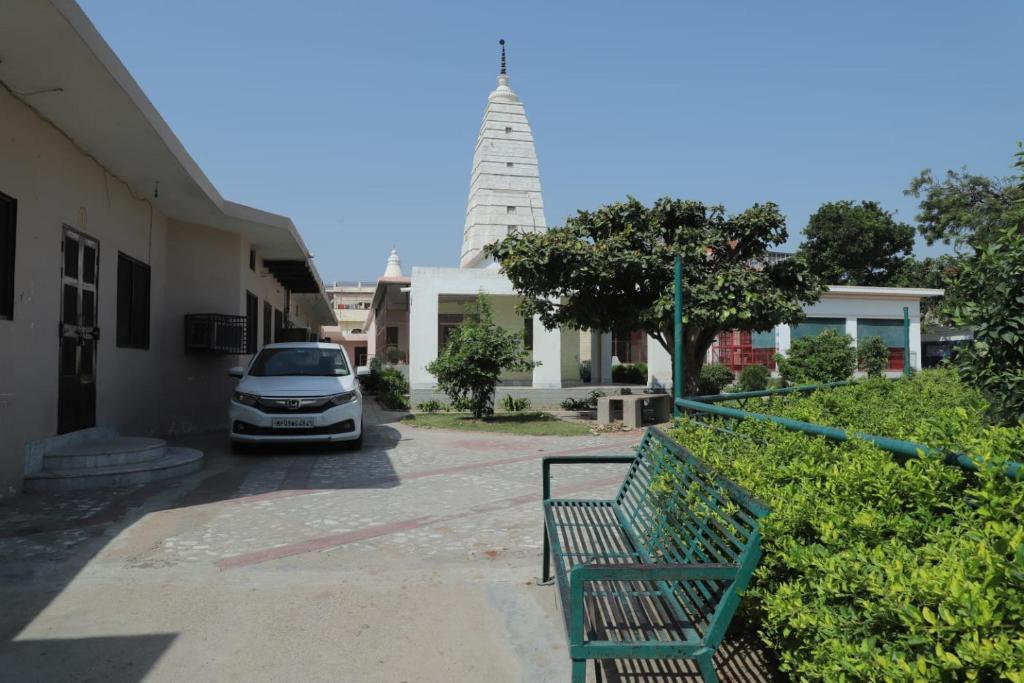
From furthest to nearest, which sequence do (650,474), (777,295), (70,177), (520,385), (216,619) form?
(520,385) < (777,295) < (70,177) < (650,474) < (216,619)

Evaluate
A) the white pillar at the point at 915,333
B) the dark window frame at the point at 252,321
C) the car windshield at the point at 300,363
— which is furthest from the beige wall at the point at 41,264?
the white pillar at the point at 915,333

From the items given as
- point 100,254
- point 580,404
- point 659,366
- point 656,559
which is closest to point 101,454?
point 100,254

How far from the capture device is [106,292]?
30.6 feet

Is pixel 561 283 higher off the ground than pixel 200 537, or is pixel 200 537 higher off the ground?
pixel 561 283

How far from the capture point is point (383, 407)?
810 inches

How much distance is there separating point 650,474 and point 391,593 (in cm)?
165

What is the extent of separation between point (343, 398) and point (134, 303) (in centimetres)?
377

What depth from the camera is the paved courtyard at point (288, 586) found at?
3174mm

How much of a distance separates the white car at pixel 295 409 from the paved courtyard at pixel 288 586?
1685mm

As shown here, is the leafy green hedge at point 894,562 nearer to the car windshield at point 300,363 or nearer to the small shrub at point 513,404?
the car windshield at point 300,363

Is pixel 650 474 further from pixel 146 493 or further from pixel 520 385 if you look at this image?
pixel 520 385

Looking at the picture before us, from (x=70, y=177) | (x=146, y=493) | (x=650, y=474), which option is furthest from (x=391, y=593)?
(x=70, y=177)

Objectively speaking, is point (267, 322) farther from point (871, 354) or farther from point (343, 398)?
point (871, 354)

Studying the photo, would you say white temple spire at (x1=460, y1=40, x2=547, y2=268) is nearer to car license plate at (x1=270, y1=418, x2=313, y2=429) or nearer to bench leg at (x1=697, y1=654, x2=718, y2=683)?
car license plate at (x1=270, y1=418, x2=313, y2=429)
